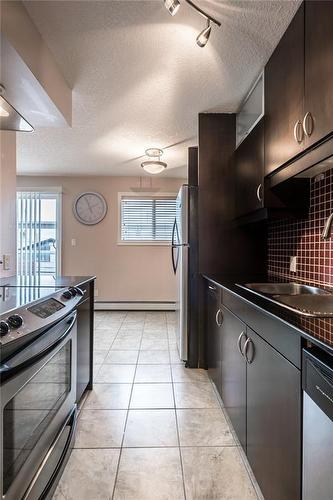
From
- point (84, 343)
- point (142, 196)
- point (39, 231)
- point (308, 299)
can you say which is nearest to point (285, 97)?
point (308, 299)

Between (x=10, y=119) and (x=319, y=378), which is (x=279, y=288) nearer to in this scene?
(x=319, y=378)

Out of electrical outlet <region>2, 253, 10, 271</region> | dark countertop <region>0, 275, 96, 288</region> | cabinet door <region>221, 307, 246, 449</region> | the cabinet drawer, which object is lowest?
cabinet door <region>221, 307, 246, 449</region>

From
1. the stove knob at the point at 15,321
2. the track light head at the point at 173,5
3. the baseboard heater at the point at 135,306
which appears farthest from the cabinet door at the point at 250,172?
the baseboard heater at the point at 135,306

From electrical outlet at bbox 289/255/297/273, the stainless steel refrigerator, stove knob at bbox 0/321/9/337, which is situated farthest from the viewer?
the stainless steel refrigerator

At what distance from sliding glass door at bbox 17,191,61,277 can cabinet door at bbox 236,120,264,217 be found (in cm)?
363

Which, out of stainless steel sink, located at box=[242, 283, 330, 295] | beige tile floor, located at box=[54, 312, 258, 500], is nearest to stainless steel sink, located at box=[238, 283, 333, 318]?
stainless steel sink, located at box=[242, 283, 330, 295]

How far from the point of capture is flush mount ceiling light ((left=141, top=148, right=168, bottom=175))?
3.57 meters

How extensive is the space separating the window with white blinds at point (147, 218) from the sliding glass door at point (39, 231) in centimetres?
119

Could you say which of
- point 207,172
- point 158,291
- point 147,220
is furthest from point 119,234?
point 207,172

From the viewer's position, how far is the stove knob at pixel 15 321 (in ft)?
3.10

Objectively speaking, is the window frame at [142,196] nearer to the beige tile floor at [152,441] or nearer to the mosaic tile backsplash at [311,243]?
the beige tile floor at [152,441]

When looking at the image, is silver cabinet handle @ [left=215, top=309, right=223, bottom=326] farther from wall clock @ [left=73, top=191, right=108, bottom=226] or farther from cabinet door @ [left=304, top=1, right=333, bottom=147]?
wall clock @ [left=73, top=191, right=108, bottom=226]

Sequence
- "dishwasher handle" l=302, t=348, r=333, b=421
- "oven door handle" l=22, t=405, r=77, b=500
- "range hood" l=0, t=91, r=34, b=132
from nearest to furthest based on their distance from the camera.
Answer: "dishwasher handle" l=302, t=348, r=333, b=421, "oven door handle" l=22, t=405, r=77, b=500, "range hood" l=0, t=91, r=34, b=132

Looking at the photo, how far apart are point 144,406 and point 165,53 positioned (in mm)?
2440
